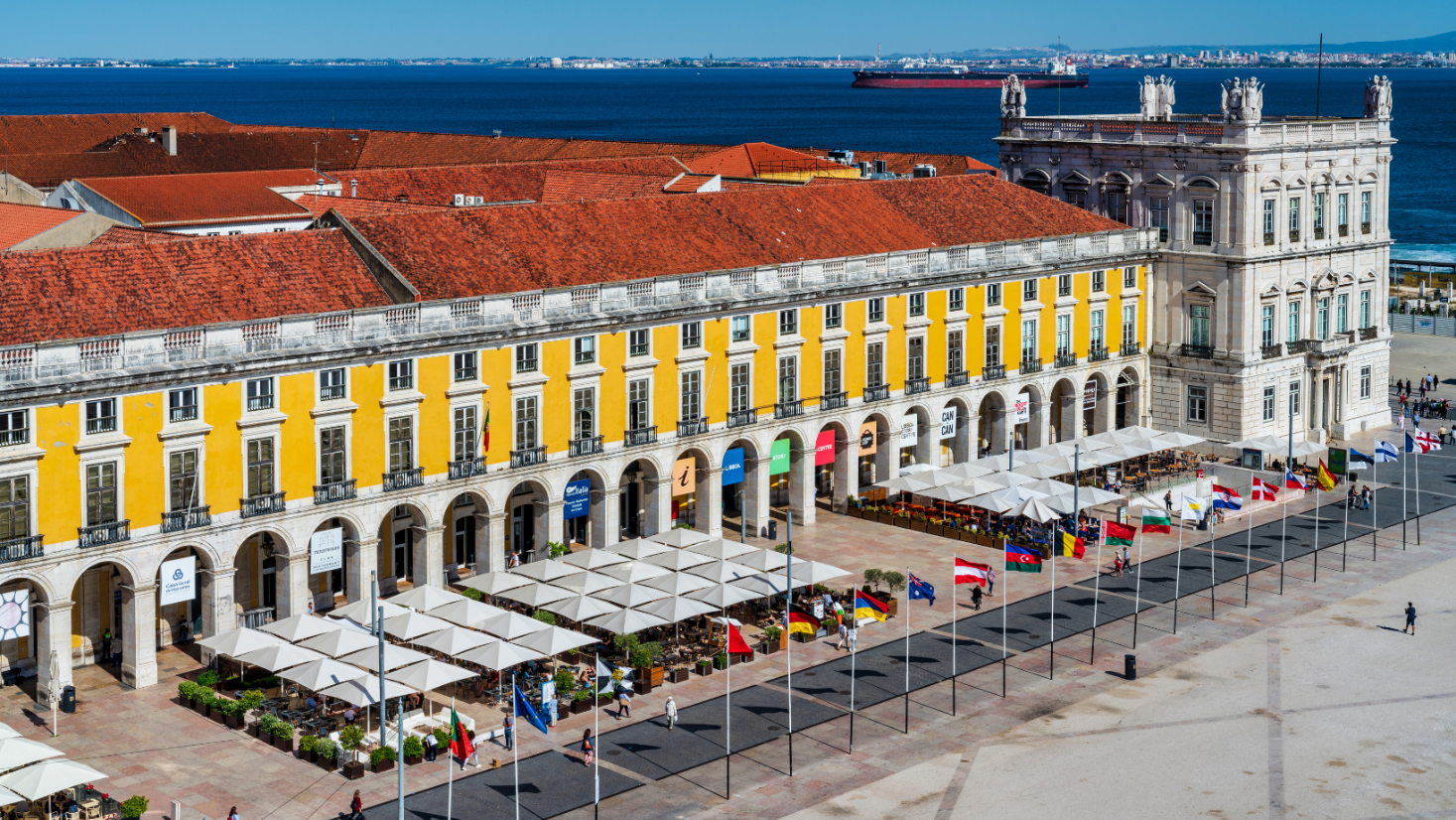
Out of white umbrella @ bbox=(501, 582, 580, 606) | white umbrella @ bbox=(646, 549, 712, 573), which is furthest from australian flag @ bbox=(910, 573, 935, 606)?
white umbrella @ bbox=(501, 582, 580, 606)

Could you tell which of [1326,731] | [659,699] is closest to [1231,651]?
[1326,731]

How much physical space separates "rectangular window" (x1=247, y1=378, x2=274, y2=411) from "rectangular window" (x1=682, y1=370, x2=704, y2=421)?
1775cm

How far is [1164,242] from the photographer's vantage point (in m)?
93.1

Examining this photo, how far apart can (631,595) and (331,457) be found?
10.6 metres

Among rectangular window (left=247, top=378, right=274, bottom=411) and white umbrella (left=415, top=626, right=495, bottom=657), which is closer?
white umbrella (left=415, top=626, right=495, bottom=657)

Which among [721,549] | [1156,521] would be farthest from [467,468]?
[1156,521]

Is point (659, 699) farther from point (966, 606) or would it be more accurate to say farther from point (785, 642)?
point (966, 606)

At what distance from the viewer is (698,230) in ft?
261

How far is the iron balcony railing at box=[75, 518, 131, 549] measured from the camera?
57.1 meters

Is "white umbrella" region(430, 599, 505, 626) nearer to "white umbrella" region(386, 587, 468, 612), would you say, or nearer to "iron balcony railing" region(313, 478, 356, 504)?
"white umbrella" region(386, 587, 468, 612)

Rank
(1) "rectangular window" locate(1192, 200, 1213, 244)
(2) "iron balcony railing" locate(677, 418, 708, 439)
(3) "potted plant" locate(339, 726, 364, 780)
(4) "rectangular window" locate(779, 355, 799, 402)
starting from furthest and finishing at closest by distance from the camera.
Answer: (1) "rectangular window" locate(1192, 200, 1213, 244) → (4) "rectangular window" locate(779, 355, 799, 402) → (2) "iron balcony railing" locate(677, 418, 708, 439) → (3) "potted plant" locate(339, 726, 364, 780)

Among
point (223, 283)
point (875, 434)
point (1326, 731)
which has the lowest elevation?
point (1326, 731)

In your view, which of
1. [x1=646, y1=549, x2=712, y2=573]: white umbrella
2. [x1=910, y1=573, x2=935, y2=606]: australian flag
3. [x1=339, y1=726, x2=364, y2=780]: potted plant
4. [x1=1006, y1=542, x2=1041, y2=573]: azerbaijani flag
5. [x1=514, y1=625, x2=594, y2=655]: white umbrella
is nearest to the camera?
[x1=339, y1=726, x2=364, y2=780]: potted plant

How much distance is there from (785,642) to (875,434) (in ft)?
63.4
